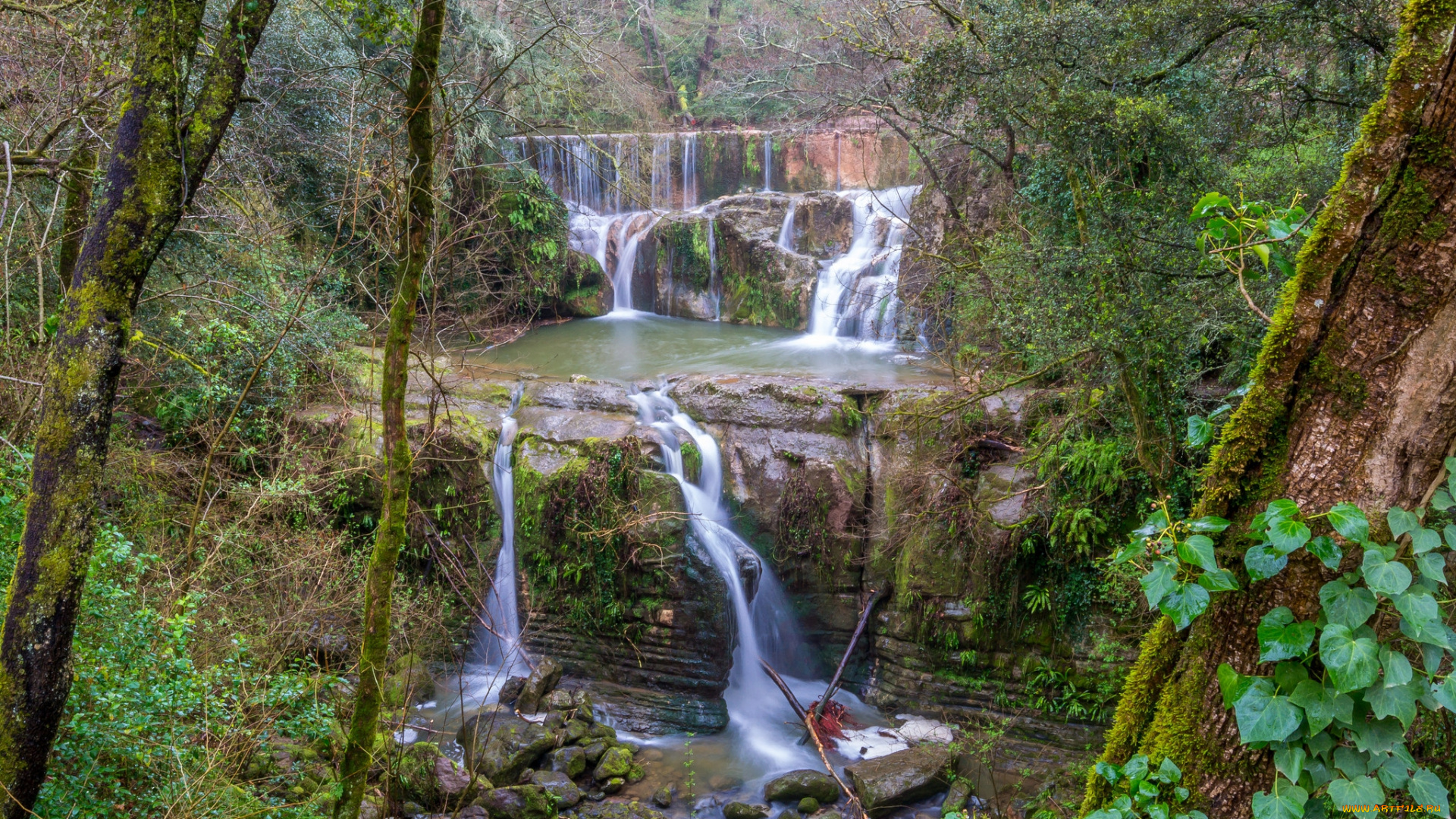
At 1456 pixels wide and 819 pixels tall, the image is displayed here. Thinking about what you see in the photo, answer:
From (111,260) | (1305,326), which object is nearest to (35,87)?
(111,260)

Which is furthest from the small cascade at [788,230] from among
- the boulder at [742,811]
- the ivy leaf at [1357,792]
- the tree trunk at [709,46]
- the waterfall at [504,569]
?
the ivy leaf at [1357,792]

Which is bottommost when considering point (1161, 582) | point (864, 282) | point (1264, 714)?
point (1264, 714)

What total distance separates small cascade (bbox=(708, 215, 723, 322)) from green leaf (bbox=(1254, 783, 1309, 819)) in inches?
598

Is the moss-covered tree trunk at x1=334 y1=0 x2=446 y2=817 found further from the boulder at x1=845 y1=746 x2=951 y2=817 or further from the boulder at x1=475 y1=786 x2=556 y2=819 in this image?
the boulder at x1=845 y1=746 x2=951 y2=817

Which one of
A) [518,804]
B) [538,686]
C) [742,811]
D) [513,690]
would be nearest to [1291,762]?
[742,811]

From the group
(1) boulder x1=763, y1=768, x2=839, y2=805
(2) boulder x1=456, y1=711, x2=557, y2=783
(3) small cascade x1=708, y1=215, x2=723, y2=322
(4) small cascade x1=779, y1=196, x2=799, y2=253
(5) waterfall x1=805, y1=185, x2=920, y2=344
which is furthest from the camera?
(4) small cascade x1=779, y1=196, x2=799, y2=253

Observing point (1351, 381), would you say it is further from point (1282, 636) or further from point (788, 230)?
point (788, 230)

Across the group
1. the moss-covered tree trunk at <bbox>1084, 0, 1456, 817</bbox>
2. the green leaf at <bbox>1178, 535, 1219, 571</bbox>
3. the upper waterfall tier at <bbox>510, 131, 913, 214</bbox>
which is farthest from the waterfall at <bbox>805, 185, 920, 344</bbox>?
the green leaf at <bbox>1178, 535, 1219, 571</bbox>

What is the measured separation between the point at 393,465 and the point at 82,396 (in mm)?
1181

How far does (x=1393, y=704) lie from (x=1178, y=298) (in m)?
4.33

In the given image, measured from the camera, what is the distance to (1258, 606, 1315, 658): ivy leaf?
5.34 ft

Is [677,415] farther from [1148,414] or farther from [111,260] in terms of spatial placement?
[111,260]

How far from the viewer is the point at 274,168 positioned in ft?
30.2

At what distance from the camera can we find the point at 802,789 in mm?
6496
